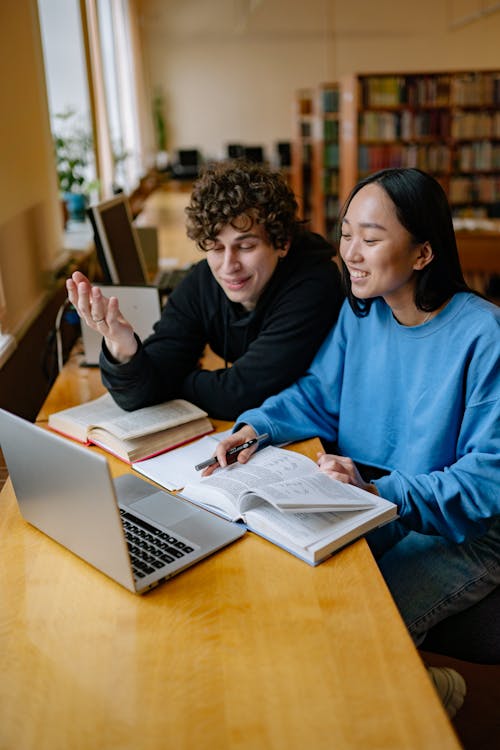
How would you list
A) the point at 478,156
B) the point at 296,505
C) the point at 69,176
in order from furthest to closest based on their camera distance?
the point at 478,156 → the point at 69,176 → the point at 296,505

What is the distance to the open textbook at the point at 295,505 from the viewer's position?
118cm

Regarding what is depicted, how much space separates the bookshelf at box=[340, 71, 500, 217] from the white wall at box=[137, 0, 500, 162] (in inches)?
185

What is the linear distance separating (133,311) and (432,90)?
593 cm

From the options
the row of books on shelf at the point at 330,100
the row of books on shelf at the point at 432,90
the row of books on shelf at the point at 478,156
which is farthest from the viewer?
the row of books on shelf at the point at 330,100

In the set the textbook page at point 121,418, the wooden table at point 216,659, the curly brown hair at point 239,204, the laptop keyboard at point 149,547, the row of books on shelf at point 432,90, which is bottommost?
the wooden table at point 216,659

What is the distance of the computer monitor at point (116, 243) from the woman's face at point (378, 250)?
1.01m

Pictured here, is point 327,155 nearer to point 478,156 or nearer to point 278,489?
point 478,156

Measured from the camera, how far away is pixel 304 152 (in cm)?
914

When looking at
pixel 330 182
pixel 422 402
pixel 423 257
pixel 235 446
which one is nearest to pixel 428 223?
pixel 423 257

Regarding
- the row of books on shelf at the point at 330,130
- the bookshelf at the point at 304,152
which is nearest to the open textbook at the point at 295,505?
the row of books on shelf at the point at 330,130

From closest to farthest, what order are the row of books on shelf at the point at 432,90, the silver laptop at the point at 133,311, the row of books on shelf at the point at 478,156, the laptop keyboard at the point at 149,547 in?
the laptop keyboard at the point at 149,547
the silver laptop at the point at 133,311
the row of books on shelf at the point at 432,90
the row of books on shelf at the point at 478,156

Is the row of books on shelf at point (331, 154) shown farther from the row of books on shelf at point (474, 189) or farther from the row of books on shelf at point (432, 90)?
the row of books on shelf at point (474, 189)

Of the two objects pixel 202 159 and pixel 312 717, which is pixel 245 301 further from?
pixel 202 159

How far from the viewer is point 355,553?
3.84 ft
